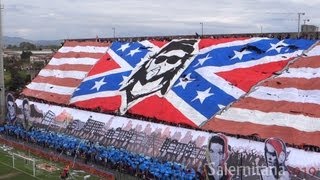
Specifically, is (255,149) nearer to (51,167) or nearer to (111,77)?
(51,167)

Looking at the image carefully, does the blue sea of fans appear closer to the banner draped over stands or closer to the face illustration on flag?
the banner draped over stands

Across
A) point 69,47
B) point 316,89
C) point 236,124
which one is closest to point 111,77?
point 69,47

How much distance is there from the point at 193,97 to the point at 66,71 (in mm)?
17775

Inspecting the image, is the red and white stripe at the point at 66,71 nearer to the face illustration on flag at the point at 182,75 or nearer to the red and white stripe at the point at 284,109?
the face illustration on flag at the point at 182,75

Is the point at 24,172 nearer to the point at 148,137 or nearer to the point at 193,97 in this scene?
the point at 148,137

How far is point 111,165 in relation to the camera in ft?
106

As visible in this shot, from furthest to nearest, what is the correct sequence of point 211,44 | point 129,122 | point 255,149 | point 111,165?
point 211,44 → point 129,122 → point 111,165 → point 255,149

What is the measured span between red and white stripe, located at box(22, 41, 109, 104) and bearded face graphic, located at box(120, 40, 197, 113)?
6.79 meters

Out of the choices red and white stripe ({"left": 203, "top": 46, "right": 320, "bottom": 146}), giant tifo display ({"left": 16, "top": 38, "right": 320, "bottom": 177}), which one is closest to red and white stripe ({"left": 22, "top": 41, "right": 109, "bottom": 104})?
giant tifo display ({"left": 16, "top": 38, "right": 320, "bottom": 177})

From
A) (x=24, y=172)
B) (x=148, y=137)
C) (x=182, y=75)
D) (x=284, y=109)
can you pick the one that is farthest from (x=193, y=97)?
(x=24, y=172)

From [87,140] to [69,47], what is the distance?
17589 millimetres

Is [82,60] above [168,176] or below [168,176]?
above

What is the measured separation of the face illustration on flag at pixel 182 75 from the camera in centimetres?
3397

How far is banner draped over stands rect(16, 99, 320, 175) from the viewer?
2659 cm
